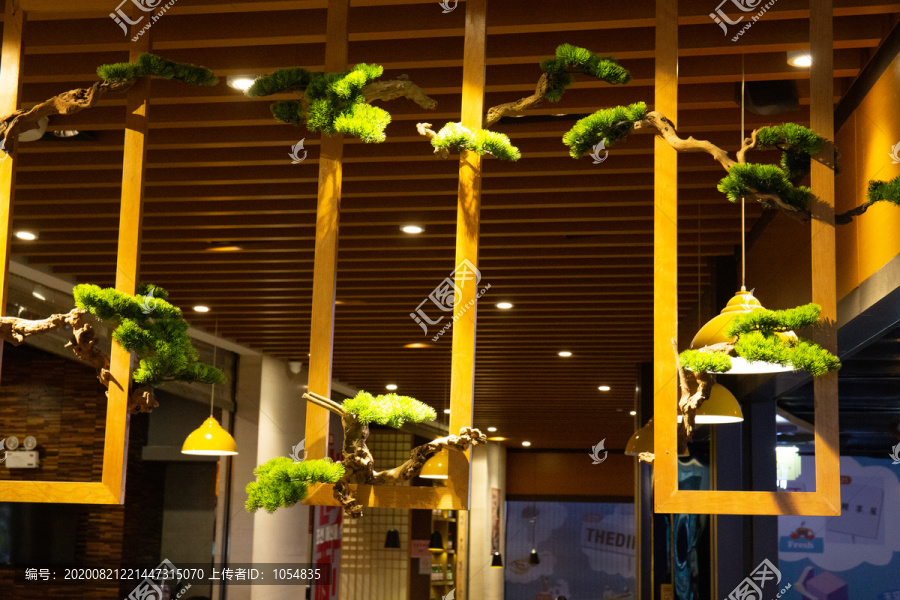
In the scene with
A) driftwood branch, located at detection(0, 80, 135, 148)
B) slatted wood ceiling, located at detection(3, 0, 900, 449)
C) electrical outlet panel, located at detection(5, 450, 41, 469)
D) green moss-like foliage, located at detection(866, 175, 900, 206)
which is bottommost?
electrical outlet panel, located at detection(5, 450, 41, 469)

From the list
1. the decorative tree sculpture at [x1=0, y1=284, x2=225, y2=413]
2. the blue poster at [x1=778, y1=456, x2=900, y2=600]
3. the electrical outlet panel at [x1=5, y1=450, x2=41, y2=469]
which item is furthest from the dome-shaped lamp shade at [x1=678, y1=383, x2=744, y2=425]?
the electrical outlet panel at [x1=5, y1=450, x2=41, y2=469]

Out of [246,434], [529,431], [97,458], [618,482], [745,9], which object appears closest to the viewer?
[745,9]

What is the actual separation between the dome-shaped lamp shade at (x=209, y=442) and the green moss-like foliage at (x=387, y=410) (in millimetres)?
4979

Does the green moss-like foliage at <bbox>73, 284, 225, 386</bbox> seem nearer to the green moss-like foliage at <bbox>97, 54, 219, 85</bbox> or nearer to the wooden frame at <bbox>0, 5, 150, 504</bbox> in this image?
the wooden frame at <bbox>0, 5, 150, 504</bbox>

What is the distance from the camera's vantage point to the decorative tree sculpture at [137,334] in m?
2.69

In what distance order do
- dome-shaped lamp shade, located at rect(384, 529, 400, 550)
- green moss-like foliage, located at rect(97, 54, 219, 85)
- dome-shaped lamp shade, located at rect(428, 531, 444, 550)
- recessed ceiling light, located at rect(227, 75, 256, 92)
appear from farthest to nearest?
dome-shaped lamp shade, located at rect(428, 531, 444, 550), dome-shaped lamp shade, located at rect(384, 529, 400, 550), recessed ceiling light, located at rect(227, 75, 256, 92), green moss-like foliage, located at rect(97, 54, 219, 85)

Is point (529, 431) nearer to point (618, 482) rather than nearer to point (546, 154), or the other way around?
point (618, 482)

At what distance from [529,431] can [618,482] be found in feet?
12.2

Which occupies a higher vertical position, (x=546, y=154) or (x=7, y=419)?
(x=546, y=154)

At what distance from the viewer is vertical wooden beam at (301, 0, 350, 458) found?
2617 mm

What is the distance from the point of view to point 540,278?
627 cm

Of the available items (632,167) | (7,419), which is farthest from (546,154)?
(7,419)

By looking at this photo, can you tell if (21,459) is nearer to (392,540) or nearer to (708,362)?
(392,540)

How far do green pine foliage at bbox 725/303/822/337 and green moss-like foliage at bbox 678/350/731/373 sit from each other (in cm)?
8
